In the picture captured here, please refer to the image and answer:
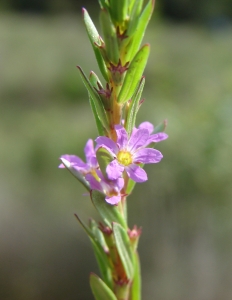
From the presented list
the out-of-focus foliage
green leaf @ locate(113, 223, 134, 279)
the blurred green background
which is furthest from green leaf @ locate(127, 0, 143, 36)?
the out-of-focus foliage

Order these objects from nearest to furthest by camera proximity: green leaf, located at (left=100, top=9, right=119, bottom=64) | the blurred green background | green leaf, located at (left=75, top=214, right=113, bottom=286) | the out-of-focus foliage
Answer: green leaf, located at (left=100, top=9, right=119, bottom=64) < green leaf, located at (left=75, top=214, right=113, bottom=286) < the blurred green background < the out-of-focus foliage

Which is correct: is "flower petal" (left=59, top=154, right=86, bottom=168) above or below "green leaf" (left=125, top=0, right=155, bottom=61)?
below

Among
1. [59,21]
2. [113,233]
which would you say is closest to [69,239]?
[113,233]

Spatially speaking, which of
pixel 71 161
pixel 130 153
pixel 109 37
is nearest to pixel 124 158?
pixel 130 153

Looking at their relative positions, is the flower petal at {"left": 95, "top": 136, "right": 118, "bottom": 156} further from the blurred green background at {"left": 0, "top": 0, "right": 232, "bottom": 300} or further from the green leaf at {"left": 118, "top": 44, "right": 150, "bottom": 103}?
the blurred green background at {"left": 0, "top": 0, "right": 232, "bottom": 300}

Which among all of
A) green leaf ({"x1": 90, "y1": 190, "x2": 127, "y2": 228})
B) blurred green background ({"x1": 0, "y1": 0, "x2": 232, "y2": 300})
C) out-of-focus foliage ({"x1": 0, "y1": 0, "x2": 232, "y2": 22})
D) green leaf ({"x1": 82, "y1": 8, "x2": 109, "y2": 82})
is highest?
out-of-focus foliage ({"x1": 0, "y1": 0, "x2": 232, "y2": 22})

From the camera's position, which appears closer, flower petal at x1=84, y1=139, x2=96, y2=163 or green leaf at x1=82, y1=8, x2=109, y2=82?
green leaf at x1=82, y1=8, x2=109, y2=82
